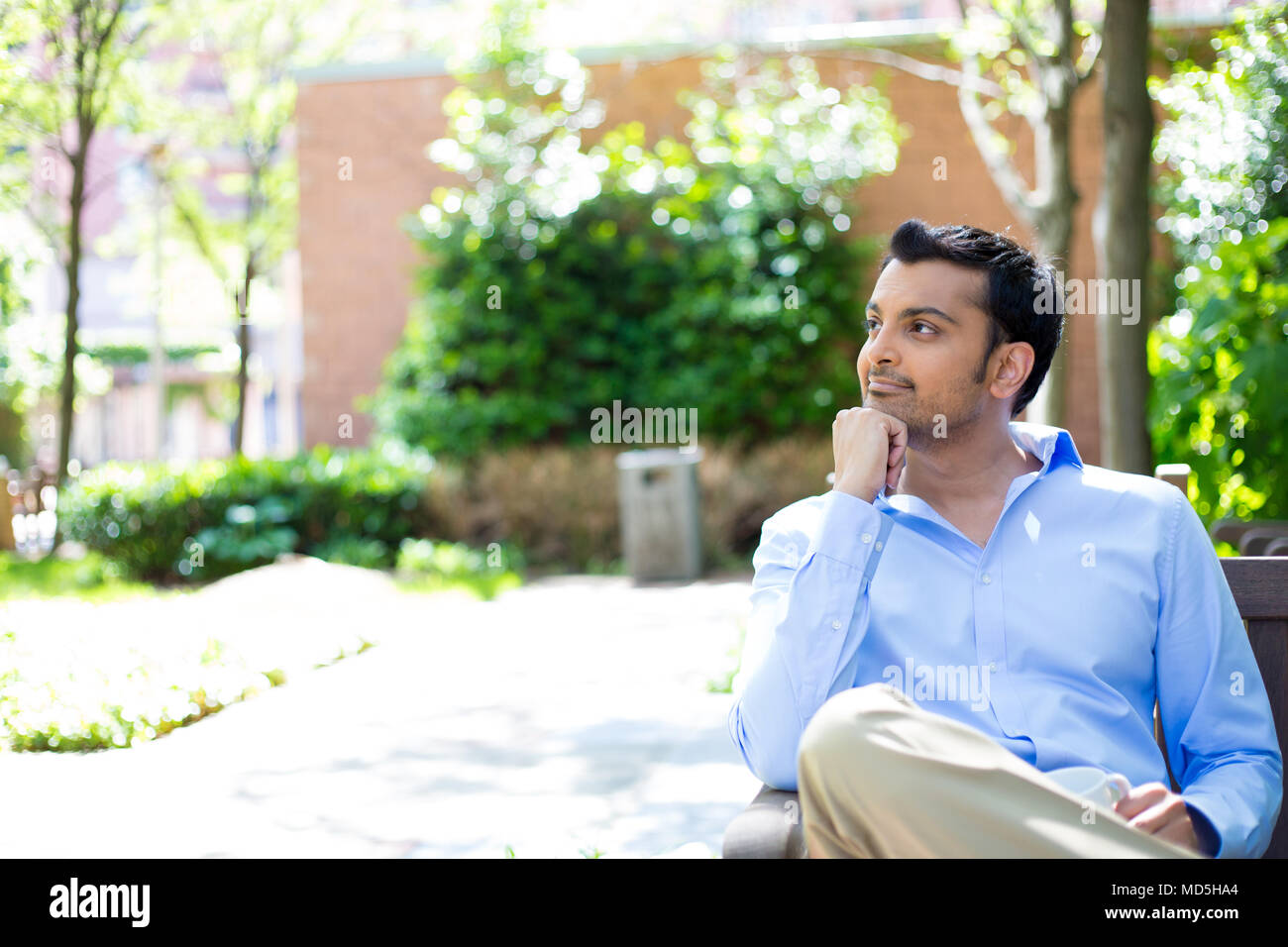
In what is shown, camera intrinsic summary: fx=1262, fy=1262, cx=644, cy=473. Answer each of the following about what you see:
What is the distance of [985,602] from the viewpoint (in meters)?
2.23

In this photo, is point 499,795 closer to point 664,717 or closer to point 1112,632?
point 664,717

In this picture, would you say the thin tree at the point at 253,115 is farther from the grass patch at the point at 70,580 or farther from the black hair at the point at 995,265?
the black hair at the point at 995,265

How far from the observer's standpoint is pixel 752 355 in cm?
1151

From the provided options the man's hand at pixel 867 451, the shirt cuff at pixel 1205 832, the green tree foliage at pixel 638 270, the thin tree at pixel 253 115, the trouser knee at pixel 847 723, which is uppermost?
the thin tree at pixel 253 115

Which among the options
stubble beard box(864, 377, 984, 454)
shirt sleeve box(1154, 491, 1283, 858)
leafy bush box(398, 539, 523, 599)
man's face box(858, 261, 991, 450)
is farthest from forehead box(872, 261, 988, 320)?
leafy bush box(398, 539, 523, 599)

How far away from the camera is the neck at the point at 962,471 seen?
2477 mm

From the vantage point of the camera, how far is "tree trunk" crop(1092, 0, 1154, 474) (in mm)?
5477

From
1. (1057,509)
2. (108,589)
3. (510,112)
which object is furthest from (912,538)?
(510,112)

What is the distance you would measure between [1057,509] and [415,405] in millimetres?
9807

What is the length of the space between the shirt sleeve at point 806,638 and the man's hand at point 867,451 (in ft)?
0.13

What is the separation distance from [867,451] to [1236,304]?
125 inches

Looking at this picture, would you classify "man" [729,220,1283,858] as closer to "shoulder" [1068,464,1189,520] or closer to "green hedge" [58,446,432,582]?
"shoulder" [1068,464,1189,520]

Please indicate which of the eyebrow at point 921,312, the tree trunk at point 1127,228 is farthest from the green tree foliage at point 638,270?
the eyebrow at point 921,312

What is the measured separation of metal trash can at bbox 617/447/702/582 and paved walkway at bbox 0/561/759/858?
1.93 meters
